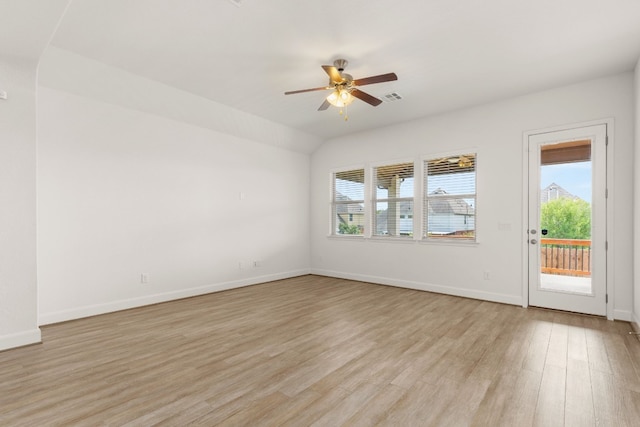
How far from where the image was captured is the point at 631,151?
3.81 metres

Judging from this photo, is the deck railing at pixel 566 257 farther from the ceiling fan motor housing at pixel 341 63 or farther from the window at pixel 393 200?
the ceiling fan motor housing at pixel 341 63

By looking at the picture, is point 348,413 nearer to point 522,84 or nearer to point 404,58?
point 404,58

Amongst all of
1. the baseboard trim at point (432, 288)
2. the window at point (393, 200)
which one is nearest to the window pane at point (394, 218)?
the window at point (393, 200)

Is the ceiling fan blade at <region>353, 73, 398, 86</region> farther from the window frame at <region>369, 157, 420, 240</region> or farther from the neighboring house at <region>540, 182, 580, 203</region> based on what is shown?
the neighboring house at <region>540, 182, 580, 203</region>

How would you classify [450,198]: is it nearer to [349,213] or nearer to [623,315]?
[349,213]

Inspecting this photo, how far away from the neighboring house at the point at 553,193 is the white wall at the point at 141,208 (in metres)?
4.57

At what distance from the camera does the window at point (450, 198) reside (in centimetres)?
516

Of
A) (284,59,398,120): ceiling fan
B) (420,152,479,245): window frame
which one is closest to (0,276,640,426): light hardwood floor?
(420,152,479,245): window frame

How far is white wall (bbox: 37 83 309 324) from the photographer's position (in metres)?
3.79

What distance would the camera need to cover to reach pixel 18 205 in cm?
309

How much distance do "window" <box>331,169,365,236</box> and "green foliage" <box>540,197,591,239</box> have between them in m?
3.18

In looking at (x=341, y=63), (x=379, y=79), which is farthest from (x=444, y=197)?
(x=341, y=63)

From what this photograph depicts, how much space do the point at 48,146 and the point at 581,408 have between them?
18.3ft

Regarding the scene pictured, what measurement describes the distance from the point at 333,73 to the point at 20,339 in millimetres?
4047
